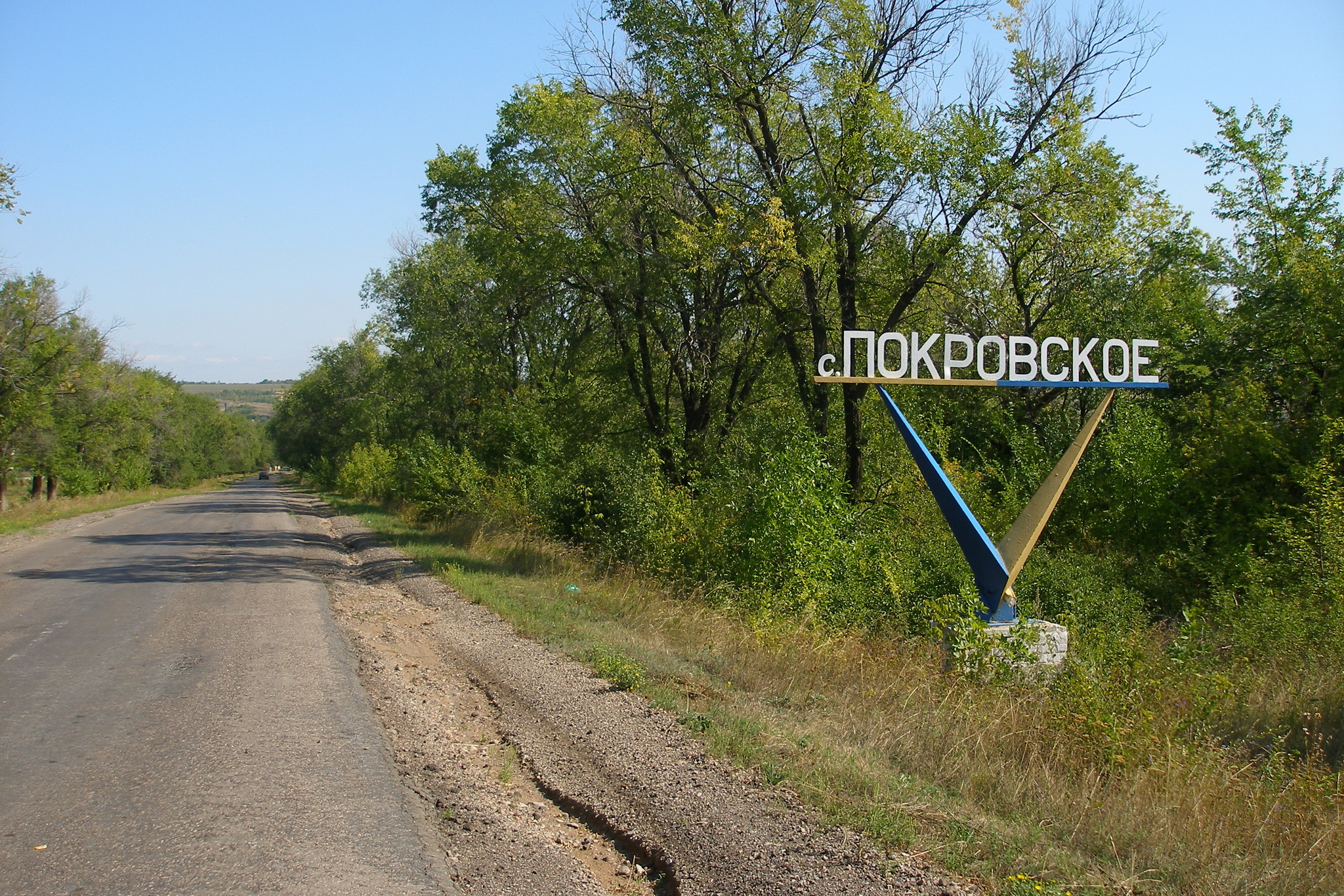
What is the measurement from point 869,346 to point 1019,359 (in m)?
1.79

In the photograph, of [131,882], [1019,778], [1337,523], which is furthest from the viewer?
[1337,523]

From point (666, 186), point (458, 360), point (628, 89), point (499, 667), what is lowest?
point (499, 667)

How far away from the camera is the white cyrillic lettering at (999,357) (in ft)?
30.4

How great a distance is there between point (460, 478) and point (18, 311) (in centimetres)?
2434

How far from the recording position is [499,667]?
877 centimetres

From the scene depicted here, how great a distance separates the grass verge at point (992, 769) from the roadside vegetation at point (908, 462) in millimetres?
32

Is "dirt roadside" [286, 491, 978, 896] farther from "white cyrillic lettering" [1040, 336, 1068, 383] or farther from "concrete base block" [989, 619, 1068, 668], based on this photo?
"white cyrillic lettering" [1040, 336, 1068, 383]

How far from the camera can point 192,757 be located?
19.4ft

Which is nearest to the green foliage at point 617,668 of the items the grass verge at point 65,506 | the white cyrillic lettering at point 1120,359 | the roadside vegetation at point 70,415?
the white cyrillic lettering at point 1120,359

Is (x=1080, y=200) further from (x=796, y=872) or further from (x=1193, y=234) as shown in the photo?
(x=796, y=872)

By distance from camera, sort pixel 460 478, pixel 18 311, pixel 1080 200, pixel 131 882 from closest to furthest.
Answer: pixel 131 882 < pixel 1080 200 < pixel 460 478 < pixel 18 311

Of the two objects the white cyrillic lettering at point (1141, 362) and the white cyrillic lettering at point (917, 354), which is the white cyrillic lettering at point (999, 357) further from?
the white cyrillic lettering at point (1141, 362)

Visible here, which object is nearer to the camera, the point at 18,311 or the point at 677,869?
the point at 677,869

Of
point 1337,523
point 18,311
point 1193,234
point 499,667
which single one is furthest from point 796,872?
point 18,311
